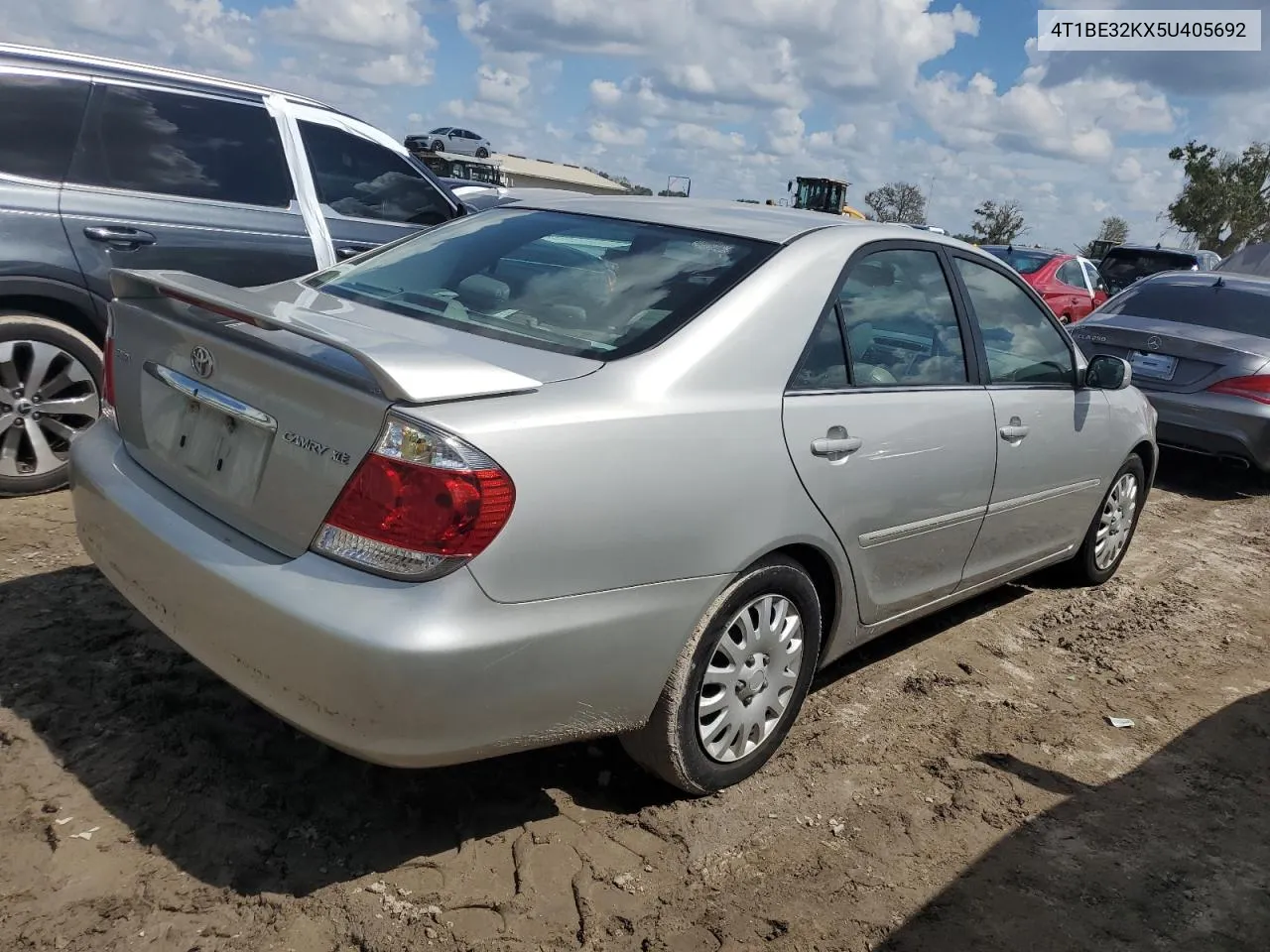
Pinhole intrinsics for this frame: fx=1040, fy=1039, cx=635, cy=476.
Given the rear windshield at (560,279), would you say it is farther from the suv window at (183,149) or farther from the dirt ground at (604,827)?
the suv window at (183,149)

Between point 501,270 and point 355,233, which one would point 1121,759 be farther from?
point 355,233

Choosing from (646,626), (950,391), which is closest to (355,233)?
(950,391)

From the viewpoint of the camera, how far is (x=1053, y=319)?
14.8 ft

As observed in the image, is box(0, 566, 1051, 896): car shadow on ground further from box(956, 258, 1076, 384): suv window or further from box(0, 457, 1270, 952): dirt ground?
box(956, 258, 1076, 384): suv window

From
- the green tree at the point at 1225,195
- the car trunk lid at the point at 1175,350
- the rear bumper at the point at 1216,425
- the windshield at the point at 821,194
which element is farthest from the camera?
the green tree at the point at 1225,195

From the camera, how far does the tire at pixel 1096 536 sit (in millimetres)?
5043

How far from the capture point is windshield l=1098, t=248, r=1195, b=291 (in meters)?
17.4

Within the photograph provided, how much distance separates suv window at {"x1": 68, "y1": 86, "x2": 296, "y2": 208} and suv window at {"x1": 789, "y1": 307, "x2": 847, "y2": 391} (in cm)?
333

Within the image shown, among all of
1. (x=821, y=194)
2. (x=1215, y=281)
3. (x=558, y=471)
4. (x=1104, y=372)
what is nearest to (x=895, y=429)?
(x=558, y=471)

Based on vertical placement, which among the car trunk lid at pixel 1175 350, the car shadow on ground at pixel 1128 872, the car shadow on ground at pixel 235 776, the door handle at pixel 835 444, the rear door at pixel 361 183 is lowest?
the car shadow on ground at pixel 1128 872

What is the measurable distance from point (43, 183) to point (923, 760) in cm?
431

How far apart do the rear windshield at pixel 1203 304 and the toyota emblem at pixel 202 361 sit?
7.47 metres

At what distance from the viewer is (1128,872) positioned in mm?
2932

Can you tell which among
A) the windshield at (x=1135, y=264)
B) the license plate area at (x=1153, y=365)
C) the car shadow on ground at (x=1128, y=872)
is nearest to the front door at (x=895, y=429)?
the car shadow on ground at (x=1128, y=872)
